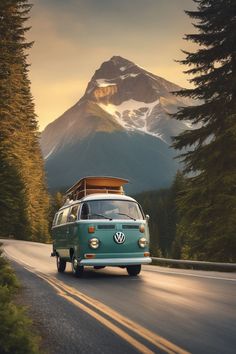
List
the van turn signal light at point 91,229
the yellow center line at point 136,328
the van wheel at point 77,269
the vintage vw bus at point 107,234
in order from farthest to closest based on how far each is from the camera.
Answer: the van wheel at point 77,269, the van turn signal light at point 91,229, the vintage vw bus at point 107,234, the yellow center line at point 136,328

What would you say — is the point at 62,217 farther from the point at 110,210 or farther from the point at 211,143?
the point at 211,143

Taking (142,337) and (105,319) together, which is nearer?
(142,337)

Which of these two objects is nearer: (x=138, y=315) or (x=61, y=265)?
(x=138, y=315)

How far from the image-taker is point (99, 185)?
20672mm

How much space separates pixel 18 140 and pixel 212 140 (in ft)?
138

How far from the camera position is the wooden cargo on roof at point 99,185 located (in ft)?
66.3

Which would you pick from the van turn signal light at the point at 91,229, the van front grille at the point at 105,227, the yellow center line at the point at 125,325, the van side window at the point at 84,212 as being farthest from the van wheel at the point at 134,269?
the yellow center line at the point at 125,325

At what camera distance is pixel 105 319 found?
27.1 feet

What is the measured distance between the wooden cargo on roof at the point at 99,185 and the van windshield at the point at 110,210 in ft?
12.0

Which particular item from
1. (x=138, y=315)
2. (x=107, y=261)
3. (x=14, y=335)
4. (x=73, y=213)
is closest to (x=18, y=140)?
(x=73, y=213)

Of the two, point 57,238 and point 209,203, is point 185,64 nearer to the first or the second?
point 209,203

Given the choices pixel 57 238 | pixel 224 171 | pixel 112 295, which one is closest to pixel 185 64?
pixel 224 171

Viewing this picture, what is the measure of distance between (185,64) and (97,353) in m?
19.7

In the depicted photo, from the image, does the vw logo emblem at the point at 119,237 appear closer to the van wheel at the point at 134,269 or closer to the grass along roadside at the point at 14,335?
the van wheel at the point at 134,269
